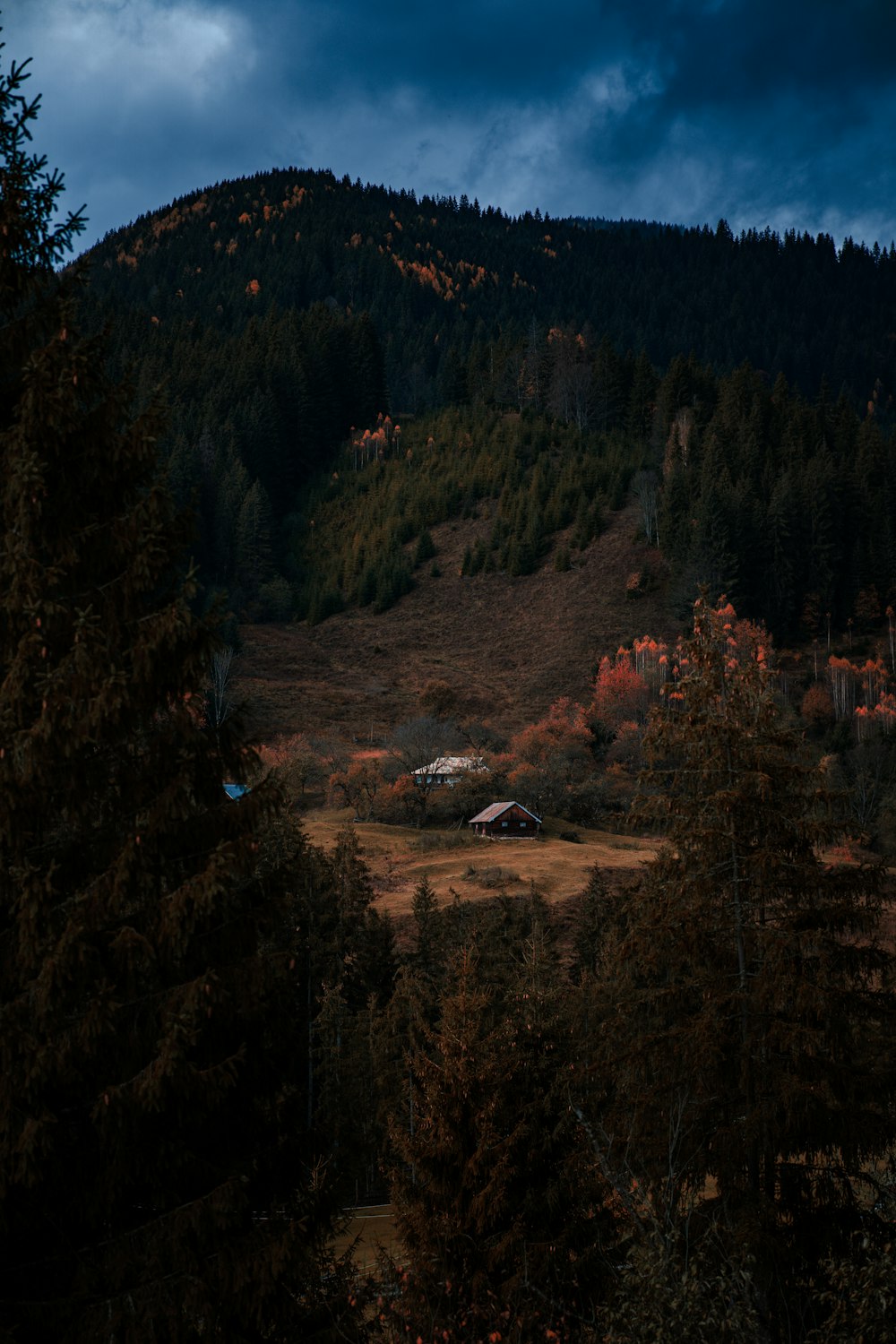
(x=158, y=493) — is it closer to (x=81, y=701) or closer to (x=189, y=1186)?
(x=81, y=701)

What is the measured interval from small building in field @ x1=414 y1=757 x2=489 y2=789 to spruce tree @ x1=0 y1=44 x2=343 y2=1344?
214 feet

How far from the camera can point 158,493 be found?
8.08 metres

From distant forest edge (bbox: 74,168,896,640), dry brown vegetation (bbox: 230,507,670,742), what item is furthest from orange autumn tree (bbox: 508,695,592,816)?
distant forest edge (bbox: 74,168,896,640)

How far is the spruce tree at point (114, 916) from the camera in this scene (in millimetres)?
7121

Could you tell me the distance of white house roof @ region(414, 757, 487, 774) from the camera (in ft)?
245

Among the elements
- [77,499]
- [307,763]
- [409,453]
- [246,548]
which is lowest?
[307,763]

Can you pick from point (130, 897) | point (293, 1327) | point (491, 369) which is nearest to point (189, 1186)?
point (293, 1327)

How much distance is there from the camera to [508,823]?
221 ft

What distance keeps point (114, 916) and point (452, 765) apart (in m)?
68.1

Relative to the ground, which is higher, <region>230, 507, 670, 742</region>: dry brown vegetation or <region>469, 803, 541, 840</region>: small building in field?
<region>230, 507, 670, 742</region>: dry brown vegetation

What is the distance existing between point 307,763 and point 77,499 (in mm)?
Answer: 68279

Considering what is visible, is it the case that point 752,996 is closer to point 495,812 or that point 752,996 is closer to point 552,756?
point 495,812

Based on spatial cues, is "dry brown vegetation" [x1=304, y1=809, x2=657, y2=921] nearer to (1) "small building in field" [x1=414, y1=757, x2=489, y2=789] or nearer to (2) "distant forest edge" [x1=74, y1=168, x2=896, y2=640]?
(1) "small building in field" [x1=414, y1=757, x2=489, y2=789]

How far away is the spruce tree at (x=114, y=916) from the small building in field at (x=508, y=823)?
5869cm
